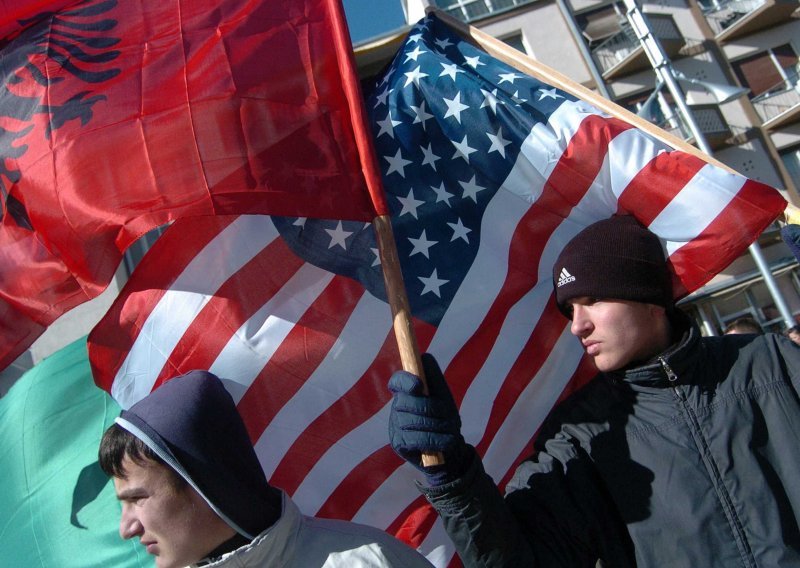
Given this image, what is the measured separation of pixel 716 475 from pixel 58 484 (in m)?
2.29

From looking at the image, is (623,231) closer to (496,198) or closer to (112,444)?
(496,198)

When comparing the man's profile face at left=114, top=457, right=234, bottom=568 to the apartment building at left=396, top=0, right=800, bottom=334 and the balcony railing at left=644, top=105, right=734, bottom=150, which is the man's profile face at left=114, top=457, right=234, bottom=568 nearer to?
the balcony railing at left=644, top=105, right=734, bottom=150

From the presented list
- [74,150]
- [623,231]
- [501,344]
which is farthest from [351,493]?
[74,150]

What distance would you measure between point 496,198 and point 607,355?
848 millimetres

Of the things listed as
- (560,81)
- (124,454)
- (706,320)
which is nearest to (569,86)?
(560,81)

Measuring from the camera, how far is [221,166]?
2166 millimetres

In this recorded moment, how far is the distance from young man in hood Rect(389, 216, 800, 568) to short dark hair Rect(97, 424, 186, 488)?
0.61m

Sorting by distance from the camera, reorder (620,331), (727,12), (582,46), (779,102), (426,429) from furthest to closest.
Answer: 1. (727,12)
2. (582,46)
3. (779,102)
4. (620,331)
5. (426,429)

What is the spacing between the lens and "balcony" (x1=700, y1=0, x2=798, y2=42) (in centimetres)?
2180

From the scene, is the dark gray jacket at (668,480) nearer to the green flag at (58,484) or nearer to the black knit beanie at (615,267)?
the black knit beanie at (615,267)

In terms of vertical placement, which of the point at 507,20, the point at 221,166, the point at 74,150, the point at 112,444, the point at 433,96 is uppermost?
the point at 74,150

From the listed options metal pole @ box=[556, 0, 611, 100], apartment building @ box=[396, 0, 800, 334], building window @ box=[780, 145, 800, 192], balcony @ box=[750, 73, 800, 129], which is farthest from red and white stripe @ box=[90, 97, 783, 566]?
building window @ box=[780, 145, 800, 192]

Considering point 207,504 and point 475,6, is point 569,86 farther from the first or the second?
point 475,6

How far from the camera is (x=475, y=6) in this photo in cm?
2244
